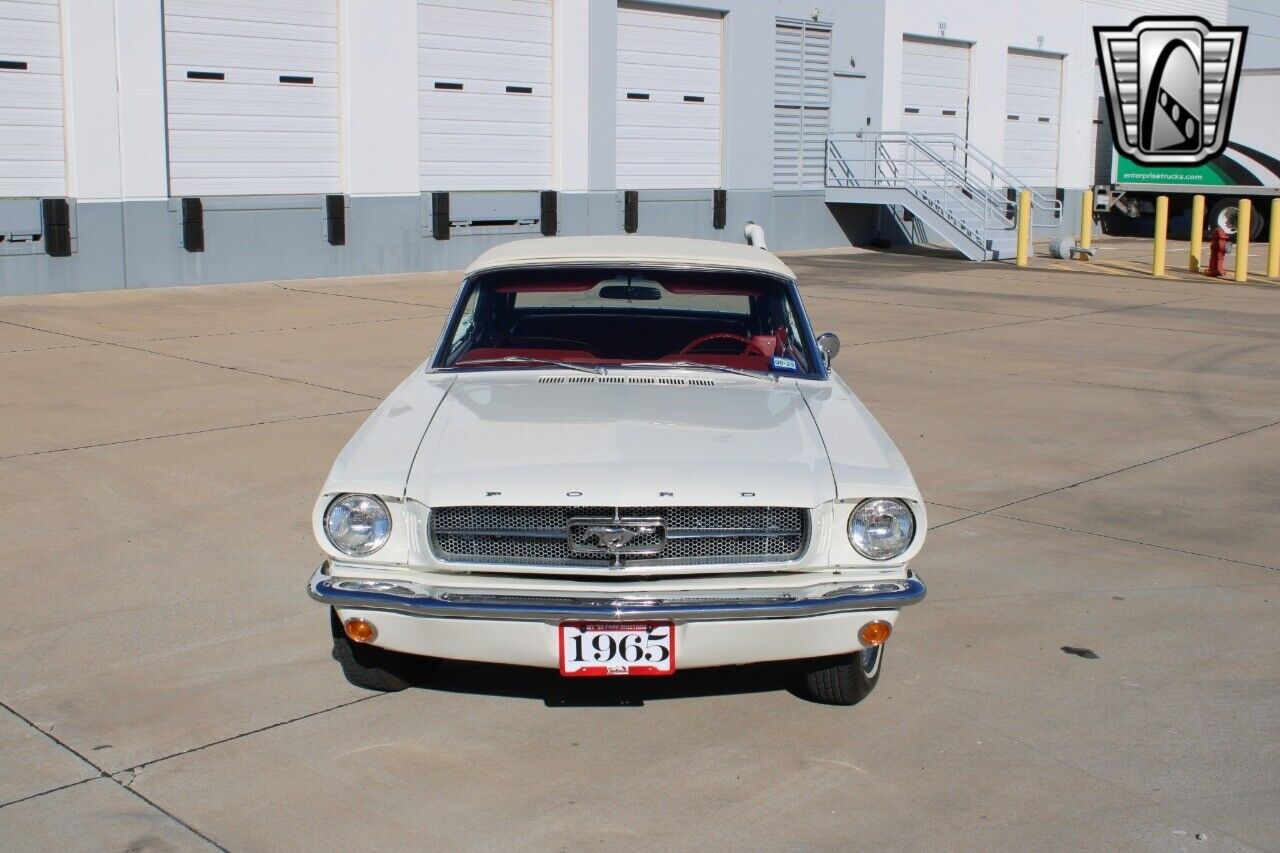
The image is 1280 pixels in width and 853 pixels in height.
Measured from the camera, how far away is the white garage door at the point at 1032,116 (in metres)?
29.8

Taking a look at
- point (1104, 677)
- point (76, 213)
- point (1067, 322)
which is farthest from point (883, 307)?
point (1104, 677)

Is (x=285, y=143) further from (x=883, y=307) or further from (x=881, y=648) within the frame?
(x=881, y=648)

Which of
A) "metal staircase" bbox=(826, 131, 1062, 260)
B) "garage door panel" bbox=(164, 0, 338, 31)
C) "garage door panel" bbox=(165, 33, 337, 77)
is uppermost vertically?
"garage door panel" bbox=(164, 0, 338, 31)

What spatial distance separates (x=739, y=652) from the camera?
4.27m

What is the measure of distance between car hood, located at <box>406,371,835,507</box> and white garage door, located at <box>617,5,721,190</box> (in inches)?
691

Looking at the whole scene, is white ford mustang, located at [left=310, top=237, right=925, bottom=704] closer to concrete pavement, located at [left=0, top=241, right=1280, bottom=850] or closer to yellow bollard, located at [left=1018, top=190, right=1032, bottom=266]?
concrete pavement, located at [left=0, top=241, right=1280, bottom=850]

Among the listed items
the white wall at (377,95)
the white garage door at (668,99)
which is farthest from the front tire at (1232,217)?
the white wall at (377,95)

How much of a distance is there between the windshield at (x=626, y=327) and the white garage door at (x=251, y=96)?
12632mm

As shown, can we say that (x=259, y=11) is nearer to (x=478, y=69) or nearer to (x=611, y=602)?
(x=478, y=69)

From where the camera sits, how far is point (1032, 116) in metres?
30.5

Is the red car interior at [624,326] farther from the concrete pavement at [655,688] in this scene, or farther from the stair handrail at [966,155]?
the stair handrail at [966,155]

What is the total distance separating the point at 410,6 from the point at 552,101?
2.90m
